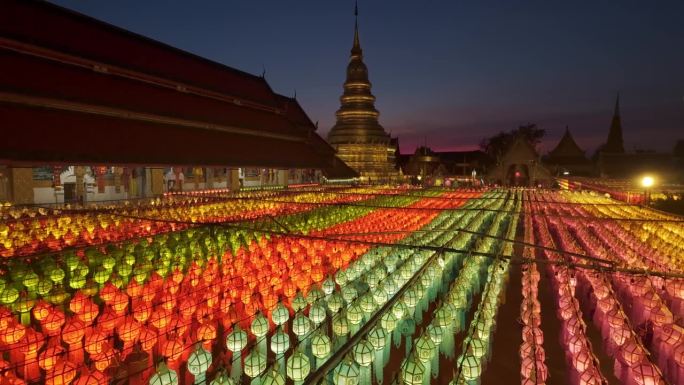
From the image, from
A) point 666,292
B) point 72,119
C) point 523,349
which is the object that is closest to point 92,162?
point 72,119

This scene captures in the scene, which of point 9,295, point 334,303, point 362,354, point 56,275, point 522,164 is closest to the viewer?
point 362,354

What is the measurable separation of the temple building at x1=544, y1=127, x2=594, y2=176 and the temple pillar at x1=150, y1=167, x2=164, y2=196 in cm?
5206

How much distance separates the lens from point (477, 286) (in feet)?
36.7

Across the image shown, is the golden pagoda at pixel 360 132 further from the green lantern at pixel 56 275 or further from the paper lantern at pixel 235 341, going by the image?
the paper lantern at pixel 235 341

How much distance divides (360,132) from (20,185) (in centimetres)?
3072

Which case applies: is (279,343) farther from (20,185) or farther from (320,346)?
(20,185)

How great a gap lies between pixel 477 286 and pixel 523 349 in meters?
5.78

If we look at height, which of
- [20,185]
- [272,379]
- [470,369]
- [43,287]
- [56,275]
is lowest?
[470,369]

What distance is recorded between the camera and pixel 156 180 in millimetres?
19438

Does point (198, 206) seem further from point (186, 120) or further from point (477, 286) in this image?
point (477, 286)

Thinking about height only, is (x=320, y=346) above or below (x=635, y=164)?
below

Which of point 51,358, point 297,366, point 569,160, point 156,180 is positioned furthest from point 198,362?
point 569,160

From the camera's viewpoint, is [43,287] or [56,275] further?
[56,275]

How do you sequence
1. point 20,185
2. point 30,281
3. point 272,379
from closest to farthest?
point 272,379 → point 30,281 → point 20,185
